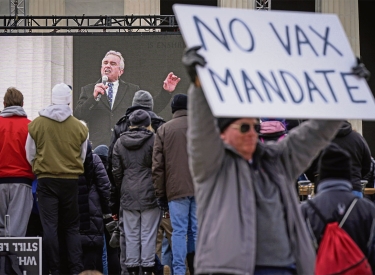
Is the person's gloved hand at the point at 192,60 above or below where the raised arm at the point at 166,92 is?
below

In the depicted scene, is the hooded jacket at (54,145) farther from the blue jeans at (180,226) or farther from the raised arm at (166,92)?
the raised arm at (166,92)

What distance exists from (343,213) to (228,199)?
4.53 feet

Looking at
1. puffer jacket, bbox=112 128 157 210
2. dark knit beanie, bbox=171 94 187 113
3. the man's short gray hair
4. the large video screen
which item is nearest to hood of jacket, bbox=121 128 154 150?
puffer jacket, bbox=112 128 157 210

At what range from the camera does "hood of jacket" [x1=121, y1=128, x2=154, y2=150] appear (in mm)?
10523

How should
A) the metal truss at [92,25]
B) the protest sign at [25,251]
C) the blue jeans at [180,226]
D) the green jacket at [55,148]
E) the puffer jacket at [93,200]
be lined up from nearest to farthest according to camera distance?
the protest sign at [25,251], the green jacket at [55,148], the blue jeans at [180,226], the puffer jacket at [93,200], the metal truss at [92,25]

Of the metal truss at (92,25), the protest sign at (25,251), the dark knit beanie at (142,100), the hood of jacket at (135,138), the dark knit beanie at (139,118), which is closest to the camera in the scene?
the protest sign at (25,251)

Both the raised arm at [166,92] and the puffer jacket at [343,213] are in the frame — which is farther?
the raised arm at [166,92]

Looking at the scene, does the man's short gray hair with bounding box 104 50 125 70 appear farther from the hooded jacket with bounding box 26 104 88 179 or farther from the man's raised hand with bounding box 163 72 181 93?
the hooded jacket with bounding box 26 104 88 179

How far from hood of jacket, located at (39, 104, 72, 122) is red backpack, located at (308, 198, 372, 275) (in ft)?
15.2

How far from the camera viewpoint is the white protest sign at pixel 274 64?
5023 millimetres

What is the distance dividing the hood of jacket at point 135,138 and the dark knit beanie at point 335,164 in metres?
4.51

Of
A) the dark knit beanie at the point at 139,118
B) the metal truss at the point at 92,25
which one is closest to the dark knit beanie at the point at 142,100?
the dark knit beanie at the point at 139,118

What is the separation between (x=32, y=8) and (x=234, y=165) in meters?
20.8

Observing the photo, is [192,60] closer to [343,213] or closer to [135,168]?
[343,213]
